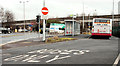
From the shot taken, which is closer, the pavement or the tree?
the pavement

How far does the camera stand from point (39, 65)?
7.66 m

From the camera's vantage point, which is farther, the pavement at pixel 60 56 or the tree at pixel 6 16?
the tree at pixel 6 16

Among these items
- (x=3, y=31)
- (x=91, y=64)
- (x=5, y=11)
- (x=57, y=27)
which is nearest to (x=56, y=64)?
(x=91, y=64)

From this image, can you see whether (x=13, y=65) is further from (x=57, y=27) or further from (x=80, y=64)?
(x=57, y=27)

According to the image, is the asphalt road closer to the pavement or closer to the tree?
the pavement

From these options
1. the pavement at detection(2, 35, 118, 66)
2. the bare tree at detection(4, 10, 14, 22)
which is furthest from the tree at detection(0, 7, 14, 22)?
the pavement at detection(2, 35, 118, 66)

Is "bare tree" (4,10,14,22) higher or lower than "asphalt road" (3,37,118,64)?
higher

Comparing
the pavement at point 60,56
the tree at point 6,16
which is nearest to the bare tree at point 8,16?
the tree at point 6,16

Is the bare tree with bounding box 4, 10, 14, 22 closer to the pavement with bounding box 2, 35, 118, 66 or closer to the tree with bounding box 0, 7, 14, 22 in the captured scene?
the tree with bounding box 0, 7, 14, 22

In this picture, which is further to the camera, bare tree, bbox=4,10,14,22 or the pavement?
bare tree, bbox=4,10,14,22

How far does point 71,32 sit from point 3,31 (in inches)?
1136

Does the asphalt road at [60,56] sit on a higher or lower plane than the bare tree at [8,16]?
lower

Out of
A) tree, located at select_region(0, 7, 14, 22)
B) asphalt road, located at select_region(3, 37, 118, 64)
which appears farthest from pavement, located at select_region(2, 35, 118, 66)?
tree, located at select_region(0, 7, 14, 22)

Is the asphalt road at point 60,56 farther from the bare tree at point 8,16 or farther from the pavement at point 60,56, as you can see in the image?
the bare tree at point 8,16
